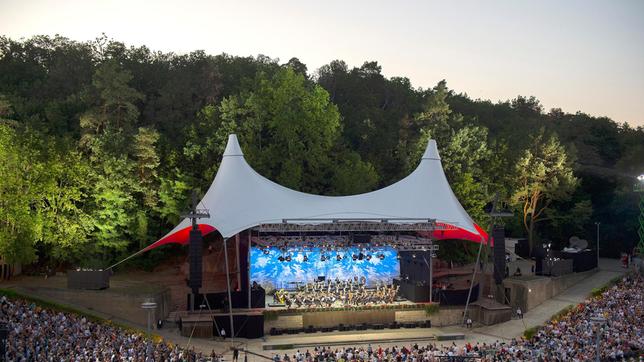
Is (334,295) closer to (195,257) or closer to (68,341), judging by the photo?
(195,257)

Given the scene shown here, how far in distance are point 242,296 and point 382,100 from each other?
2863 centimetres

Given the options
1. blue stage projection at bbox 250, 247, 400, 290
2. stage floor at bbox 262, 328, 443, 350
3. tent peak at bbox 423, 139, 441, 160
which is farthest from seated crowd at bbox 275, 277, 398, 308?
tent peak at bbox 423, 139, 441, 160

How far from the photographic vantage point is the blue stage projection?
31.9 meters

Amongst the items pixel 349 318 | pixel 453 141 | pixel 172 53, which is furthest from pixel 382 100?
pixel 349 318

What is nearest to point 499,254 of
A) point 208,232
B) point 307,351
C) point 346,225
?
point 346,225

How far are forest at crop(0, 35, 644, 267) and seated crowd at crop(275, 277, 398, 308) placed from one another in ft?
23.1

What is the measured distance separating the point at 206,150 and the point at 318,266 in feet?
33.4

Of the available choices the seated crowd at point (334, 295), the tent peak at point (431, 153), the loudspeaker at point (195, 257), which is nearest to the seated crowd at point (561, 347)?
the seated crowd at point (334, 295)

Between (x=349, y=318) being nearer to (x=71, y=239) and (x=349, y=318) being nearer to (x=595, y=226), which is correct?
(x=71, y=239)

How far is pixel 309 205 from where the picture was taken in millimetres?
31062

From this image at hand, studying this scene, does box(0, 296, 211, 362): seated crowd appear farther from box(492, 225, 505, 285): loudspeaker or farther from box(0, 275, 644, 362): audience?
box(492, 225, 505, 285): loudspeaker

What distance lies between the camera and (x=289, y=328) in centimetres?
2917

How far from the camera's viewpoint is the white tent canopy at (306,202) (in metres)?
29.0

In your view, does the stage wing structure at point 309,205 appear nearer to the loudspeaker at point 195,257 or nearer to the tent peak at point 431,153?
the tent peak at point 431,153
